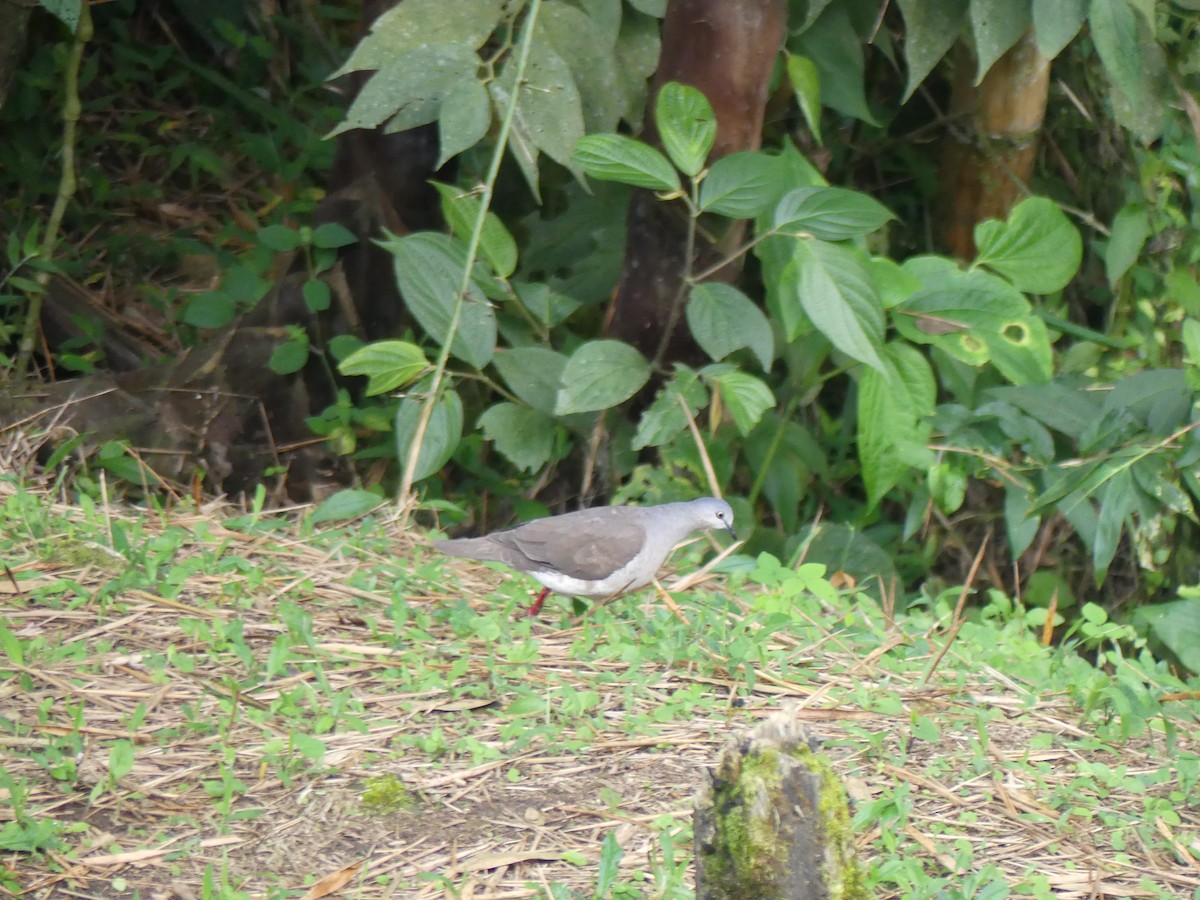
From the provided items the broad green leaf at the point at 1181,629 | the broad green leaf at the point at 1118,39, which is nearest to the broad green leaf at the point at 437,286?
the broad green leaf at the point at 1118,39

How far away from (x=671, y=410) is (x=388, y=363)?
92cm

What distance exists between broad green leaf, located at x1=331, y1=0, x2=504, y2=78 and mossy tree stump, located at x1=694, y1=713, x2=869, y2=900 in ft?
9.06

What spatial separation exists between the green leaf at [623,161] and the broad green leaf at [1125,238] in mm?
1860

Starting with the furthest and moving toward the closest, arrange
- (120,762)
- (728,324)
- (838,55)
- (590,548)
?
(838,55) < (728,324) < (590,548) < (120,762)

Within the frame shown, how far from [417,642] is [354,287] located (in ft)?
7.84

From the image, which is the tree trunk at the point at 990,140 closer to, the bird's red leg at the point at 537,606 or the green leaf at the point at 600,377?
the green leaf at the point at 600,377

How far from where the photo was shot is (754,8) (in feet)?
14.2

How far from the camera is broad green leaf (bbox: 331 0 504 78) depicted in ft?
13.4

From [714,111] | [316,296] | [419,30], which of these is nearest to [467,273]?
[419,30]

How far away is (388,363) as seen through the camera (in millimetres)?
4219

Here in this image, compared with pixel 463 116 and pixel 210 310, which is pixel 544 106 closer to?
pixel 463 116

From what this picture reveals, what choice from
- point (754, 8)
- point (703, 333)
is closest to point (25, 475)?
point (703, 333)

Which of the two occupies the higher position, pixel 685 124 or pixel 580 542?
pixel 685 124

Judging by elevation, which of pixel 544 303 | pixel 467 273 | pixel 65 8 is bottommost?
pixel 544 303
